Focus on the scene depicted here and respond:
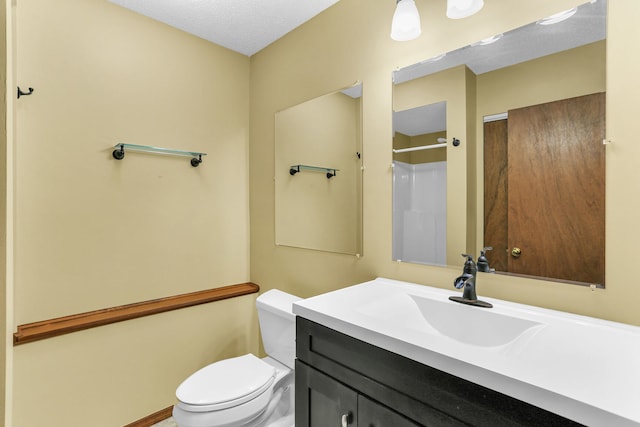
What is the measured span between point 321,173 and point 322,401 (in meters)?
1.18

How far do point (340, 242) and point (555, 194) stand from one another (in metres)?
0.97

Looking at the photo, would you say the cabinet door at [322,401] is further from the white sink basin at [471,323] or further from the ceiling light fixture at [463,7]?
the ceiling light fixture at [463,7]

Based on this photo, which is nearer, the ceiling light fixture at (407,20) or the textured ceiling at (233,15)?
the ceiling light fixture at (407,20)

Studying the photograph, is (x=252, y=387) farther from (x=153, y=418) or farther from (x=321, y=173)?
(x=321, y=173)

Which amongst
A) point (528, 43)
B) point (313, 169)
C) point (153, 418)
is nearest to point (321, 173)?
point (313, 169)

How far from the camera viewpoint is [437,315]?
1145 millimetres

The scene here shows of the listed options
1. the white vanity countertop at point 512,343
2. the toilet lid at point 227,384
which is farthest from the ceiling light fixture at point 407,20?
the toilet lid at point 227,384

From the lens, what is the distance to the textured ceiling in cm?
172

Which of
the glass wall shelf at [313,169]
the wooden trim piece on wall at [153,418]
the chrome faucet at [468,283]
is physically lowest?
the wooden trim piece on wall at [153,418]

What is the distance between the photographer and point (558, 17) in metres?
1.03

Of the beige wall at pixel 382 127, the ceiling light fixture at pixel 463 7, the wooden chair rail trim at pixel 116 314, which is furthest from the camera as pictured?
the wooden chair rail trim at pixel 116 314

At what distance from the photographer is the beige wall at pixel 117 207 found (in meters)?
1.50

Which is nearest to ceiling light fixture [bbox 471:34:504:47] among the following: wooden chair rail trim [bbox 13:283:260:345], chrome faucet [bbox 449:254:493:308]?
chrome faucet [bbox 449:254:493:308]

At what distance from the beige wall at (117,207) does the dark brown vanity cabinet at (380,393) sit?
1.18 m
